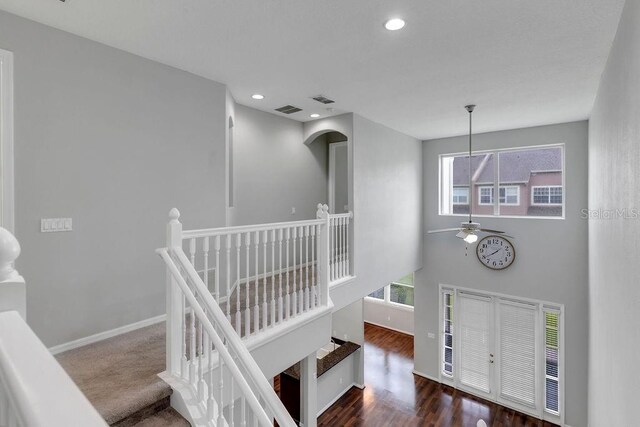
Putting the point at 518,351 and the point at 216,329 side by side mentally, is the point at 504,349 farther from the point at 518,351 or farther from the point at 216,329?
the point at 216,329

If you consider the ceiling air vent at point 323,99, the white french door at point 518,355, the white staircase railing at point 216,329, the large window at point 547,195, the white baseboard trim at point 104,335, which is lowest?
the white french door at point 518,355

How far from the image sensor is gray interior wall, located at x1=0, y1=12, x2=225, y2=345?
257 centimetres

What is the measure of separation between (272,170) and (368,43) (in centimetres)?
287

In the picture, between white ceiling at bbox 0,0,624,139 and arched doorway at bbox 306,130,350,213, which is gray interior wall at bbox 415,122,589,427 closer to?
white ceiling at bbox 0,0,624,139

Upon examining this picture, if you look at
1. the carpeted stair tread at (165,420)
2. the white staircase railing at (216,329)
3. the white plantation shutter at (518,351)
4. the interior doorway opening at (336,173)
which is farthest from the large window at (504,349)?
the carpeted stair tread at (165,420)

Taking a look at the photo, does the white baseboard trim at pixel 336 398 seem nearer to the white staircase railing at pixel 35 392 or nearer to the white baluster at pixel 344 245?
the white baluster at pixel 344 245

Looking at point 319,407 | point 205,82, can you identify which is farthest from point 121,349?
point 319,407

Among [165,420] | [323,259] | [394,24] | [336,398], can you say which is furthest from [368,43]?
[336,398]

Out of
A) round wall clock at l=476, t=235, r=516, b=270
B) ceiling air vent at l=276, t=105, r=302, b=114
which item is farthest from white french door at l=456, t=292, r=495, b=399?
ceiling air vent at l=276, t=105, r=302, b=114

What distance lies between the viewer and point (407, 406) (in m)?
6.27

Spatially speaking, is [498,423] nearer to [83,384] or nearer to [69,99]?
→ [83,384]

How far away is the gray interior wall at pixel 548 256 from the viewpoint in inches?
216

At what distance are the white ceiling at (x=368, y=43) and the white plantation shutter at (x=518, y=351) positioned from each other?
3.88 metres

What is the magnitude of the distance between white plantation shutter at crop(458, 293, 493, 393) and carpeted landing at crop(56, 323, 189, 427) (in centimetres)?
595
